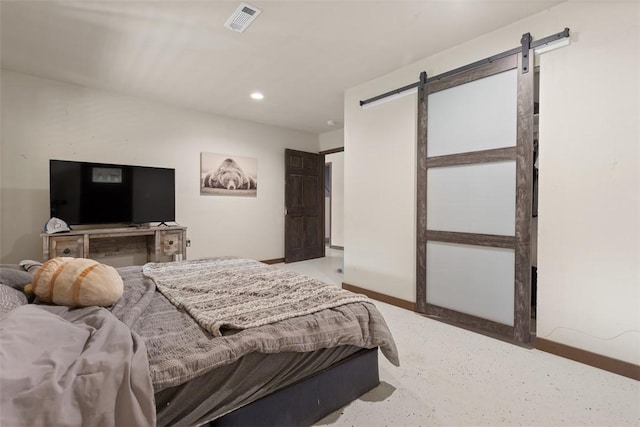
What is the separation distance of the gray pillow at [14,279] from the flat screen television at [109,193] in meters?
2.02

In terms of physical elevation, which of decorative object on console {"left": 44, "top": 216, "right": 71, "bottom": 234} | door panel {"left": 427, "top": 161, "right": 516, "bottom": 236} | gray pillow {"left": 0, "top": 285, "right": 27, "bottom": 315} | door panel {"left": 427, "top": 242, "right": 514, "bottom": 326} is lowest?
door panel {"left": 427, "top": 242, "right": 514, "bottom": 326}

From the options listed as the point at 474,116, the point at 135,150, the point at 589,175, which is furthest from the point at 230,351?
the point at 135,150

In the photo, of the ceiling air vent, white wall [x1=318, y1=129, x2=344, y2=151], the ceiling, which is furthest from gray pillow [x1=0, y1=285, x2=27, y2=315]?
white wall [x1=318, y1=129, x2=344, y2=151]

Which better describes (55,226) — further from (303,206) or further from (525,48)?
(525,48)

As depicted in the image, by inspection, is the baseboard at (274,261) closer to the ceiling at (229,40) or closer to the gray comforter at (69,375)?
the ceiling at (229,40)

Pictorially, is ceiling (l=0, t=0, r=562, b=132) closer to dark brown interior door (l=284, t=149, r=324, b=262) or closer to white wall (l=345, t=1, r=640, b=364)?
white wall (l=345, t=1, r=640, b=364)

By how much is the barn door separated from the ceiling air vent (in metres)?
1.68

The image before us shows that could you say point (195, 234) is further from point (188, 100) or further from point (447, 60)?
point (447, 60)

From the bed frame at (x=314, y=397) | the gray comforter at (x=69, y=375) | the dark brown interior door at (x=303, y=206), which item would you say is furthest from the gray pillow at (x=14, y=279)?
the dark brown interior door at (x=303, y=206)

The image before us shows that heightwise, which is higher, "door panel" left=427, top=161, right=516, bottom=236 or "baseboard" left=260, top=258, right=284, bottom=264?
"door panel" left=427, top=161, right=516, bottom=236

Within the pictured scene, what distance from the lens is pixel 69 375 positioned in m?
0.89

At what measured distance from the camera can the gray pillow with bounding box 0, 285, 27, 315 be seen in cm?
118

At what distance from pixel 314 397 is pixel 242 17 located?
2591 millimetres

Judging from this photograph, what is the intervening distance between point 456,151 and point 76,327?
2.85m
